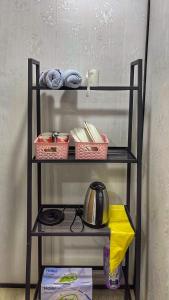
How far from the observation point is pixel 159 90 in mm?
1278

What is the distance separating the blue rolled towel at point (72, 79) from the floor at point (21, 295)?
1391 millimetres

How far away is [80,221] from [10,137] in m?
0.67

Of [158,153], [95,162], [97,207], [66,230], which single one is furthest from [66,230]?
[158,153]

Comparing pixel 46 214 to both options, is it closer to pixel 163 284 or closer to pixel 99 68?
pixel 163 284

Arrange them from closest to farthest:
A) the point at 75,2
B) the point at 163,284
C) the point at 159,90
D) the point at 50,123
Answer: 1. the point at 163,284
2. the point at 159,90
3. the point at 75,2
4. the point at 50,123

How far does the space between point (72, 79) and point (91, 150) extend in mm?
367

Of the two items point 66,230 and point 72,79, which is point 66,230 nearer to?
point 66,230

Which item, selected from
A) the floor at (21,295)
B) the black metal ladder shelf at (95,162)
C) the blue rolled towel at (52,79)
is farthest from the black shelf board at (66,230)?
the blue rolled towel at (52,79)

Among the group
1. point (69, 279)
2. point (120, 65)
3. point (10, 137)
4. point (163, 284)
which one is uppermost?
point (120, 65)

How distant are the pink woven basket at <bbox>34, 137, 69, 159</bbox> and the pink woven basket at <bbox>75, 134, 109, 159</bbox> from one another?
0.24 ft

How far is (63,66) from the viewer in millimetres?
1554

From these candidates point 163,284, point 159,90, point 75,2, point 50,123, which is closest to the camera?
point 163,284

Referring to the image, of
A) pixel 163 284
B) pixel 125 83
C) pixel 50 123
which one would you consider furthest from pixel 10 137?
pixel 163 284

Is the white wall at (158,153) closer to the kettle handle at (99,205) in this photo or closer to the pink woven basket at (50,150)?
the kettle handle at (99,205)
